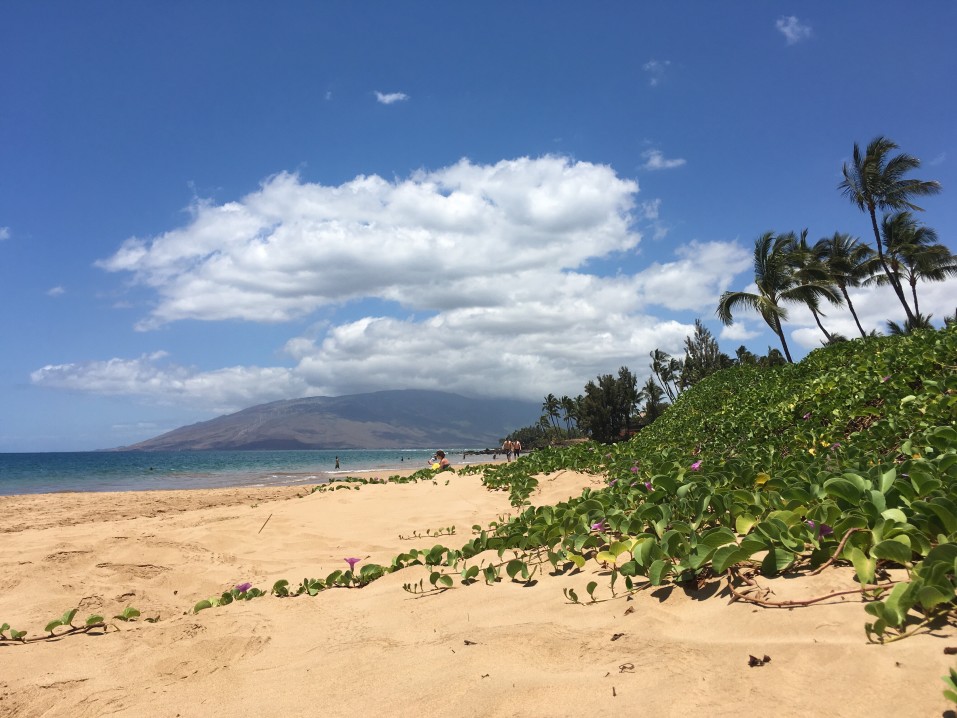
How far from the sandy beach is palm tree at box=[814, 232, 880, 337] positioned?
1204 inches

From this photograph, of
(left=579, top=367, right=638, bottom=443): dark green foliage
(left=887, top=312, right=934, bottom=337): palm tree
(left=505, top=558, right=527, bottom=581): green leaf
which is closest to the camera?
(left=505, top=558, right=527, bottom=581): green leaf

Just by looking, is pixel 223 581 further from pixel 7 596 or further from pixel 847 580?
pixel 847 580

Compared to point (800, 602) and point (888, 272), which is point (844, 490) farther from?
point (888, 272)

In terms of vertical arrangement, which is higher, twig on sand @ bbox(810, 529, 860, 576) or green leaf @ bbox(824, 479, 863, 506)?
green leaf @ bbox(824, 479, 863, 506)

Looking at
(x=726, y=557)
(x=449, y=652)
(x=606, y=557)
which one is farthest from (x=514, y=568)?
(x=726, y=557)

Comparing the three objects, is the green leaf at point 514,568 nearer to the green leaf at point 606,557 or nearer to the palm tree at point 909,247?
the green leaf at point 606,557

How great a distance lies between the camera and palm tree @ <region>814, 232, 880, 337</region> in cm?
3037

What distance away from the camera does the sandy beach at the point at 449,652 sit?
5.31 feet

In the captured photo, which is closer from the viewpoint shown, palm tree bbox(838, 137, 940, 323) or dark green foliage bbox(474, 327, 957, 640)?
dark green foliage bbox(474, 327, 957, 640)

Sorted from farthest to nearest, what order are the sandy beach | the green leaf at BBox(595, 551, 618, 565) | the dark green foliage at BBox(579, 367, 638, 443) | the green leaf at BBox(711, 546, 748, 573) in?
the dark green foliage at BBox(579, 367, 638, 443) → the green leaf at BBox(595, 551, 618, 565) → the green leaf at BBox(711, 546, 748, 573) → the sandy beach

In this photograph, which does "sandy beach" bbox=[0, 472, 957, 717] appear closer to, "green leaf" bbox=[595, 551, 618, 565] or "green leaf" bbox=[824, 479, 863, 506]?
"green leaf" bbox=[595, 551, 618, 565]

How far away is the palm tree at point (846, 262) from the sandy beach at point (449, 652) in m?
30.6

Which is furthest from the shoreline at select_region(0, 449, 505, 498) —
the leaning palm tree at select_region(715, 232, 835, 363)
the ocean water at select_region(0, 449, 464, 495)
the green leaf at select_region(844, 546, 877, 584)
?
the green leaf at select_region(844, 546, 877, 584)

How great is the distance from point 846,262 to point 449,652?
34725 mm
